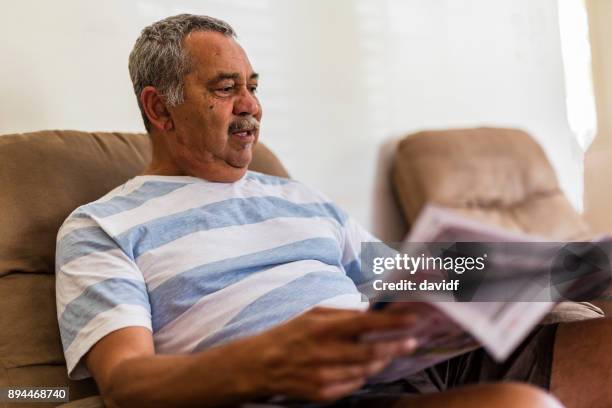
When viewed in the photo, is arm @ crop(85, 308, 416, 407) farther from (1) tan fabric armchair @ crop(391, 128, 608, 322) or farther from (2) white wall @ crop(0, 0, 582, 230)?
(1) tan fabric armchair @ crop(391, 128, 608, 322)

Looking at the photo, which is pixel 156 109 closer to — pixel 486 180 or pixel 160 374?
pixel 160 374

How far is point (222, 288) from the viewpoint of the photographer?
117 centimetres

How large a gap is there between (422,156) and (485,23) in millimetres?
869

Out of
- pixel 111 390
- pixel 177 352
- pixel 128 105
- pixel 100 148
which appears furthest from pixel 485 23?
pixel 111 390

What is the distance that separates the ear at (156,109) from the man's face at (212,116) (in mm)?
19

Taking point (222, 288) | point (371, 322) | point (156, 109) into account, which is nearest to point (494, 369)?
point (222, 288)

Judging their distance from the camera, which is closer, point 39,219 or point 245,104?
point 39,219

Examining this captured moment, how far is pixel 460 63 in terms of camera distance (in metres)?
2.74

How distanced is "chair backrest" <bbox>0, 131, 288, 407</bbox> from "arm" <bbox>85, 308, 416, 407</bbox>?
317 millimetres

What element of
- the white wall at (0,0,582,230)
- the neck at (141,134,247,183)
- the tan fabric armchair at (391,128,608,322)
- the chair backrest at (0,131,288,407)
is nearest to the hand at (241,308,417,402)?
the chair backrest at (0,131,288,407)

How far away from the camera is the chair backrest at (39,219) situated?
1156 millimetres

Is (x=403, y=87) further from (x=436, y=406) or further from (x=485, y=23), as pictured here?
(x=436, y=406)

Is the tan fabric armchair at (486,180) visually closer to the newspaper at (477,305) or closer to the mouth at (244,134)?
the mouth at (244,134)

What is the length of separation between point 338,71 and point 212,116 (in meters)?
0.95
